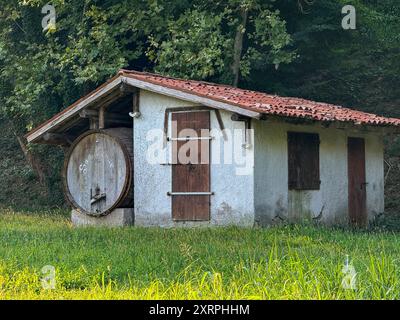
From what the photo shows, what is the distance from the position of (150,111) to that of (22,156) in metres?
14.4

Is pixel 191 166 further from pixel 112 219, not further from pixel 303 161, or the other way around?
pixel 303 161

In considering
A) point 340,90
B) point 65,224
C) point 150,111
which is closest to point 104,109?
point 150,111

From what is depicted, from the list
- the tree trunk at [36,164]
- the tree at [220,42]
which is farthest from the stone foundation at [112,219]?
the tree trunk at [36,164]

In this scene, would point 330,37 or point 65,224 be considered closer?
point 65,224

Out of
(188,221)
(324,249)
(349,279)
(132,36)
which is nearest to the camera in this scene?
(349,279)

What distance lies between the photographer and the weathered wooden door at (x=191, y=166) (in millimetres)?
17234

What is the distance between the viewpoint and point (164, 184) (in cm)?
1791

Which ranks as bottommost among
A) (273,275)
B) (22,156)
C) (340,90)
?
(273,275)

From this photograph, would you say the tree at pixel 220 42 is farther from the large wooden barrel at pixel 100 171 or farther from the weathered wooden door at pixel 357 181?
the large wooden barrel at pixel 100 171

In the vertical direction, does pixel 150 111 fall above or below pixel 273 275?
above

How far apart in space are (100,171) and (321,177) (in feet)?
16.7

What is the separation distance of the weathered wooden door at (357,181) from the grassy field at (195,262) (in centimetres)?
359

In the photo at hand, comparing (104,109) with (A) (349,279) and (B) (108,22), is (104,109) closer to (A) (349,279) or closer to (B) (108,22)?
(B) (108,22)

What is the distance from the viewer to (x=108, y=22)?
969 inches
